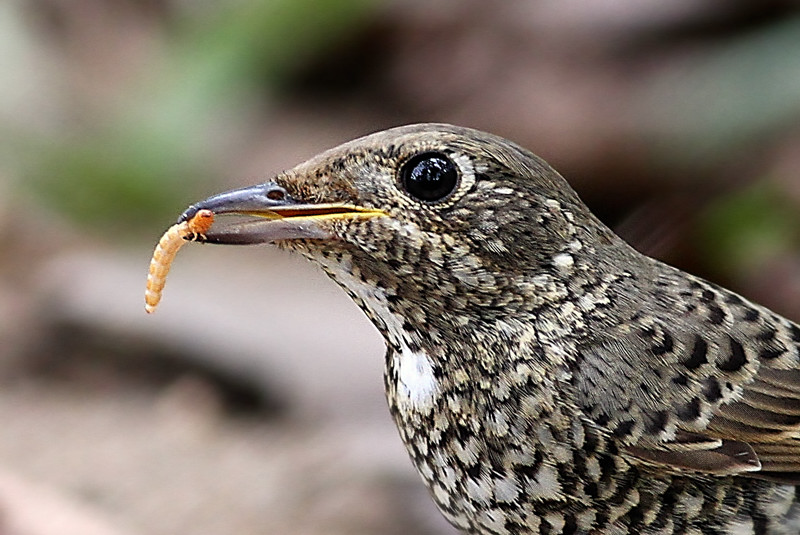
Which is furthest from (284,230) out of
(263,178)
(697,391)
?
(263,178)

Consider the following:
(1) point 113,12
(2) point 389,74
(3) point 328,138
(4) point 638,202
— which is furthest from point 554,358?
(1) point 113,12

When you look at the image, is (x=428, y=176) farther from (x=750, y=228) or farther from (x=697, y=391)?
(x=750, y=228)

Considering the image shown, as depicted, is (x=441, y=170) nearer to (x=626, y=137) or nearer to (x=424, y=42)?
(x=626, y=137)

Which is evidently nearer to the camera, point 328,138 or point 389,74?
point 328,138

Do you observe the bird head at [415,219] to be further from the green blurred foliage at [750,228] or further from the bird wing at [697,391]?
the green blurred foliage at [750,228]

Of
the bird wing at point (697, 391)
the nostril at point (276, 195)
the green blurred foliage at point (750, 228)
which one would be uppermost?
the green blurred foliage at point (750, 228)

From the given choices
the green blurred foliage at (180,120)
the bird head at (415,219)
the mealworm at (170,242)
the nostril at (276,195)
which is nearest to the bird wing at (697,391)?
the bird head at (415,219)
